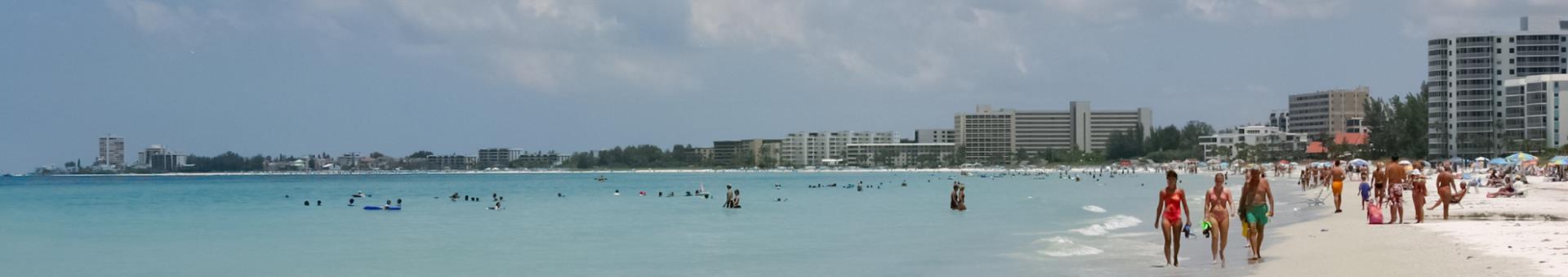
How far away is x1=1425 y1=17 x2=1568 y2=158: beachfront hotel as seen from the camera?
11738cm

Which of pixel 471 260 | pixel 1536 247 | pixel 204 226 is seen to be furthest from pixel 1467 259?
pixel 204 226

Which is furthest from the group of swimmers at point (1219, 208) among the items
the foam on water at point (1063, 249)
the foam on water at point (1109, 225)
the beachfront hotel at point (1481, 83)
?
the beachfront hotel at point (1481, 83)

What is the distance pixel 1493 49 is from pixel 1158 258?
12055 centimetres

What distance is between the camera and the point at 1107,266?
16.1 meters

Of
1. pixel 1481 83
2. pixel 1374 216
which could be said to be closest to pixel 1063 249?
pixel 1374 216

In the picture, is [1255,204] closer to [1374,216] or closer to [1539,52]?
[1374,216]

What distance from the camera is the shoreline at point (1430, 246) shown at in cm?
1280

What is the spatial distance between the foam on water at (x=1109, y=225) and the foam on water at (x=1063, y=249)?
1925 mm

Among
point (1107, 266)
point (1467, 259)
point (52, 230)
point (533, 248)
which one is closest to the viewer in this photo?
point (1467, 259)

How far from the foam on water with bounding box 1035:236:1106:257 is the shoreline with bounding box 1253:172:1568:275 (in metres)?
2.39

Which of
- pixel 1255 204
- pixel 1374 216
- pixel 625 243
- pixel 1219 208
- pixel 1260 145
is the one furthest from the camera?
pixel 1260 145

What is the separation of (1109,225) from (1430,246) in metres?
11.6

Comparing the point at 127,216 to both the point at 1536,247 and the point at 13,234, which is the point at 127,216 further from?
the point at 1536,247

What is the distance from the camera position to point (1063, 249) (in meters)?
19.6
